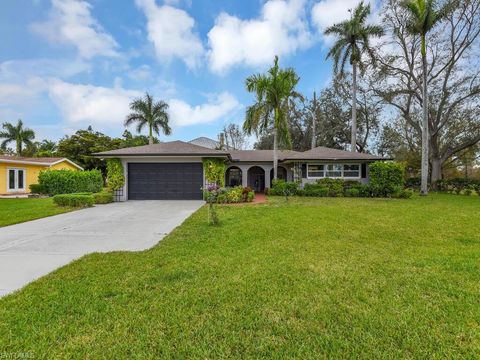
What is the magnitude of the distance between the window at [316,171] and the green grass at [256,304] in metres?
14.0

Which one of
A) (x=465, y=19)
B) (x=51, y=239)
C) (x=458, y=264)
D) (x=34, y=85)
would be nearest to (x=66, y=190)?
(x=34, y=85)

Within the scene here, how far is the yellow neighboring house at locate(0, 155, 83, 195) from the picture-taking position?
61.8ft

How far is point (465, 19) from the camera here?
67.3 feet

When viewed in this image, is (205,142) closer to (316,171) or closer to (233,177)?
(233,177)

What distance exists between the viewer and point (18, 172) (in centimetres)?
2030

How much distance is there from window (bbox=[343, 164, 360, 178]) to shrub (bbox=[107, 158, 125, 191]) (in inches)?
608

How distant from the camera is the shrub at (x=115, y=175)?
47.8ft

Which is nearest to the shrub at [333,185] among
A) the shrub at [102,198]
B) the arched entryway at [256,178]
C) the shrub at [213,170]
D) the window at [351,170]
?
the window at [351,170]

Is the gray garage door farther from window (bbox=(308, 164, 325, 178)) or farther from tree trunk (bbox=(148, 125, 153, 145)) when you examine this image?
tree trunk (bbox=(148, 125, 153, 145))

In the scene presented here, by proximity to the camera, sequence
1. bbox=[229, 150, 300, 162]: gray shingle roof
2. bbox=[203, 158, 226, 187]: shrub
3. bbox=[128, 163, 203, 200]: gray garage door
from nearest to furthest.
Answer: bbox=[203, 158, 226, 187]: shrub, bbox=[128, 163, 203, 200]: gray garage door, bbox=[229, 150, 300, 162]: gray shingle roof

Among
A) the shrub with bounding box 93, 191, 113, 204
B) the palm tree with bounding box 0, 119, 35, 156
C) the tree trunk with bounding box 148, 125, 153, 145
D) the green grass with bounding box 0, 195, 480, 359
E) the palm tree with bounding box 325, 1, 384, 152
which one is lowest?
the green grass with bounding box 0, 195, 480, 359

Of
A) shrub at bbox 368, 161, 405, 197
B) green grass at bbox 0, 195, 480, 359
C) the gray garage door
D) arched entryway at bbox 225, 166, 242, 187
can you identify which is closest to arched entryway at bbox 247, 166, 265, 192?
arched entryway at bbox 225, 166, 242, 187

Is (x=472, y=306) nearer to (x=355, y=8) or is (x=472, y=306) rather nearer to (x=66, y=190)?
(x=66, y=190)

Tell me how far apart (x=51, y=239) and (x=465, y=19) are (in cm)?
3053
